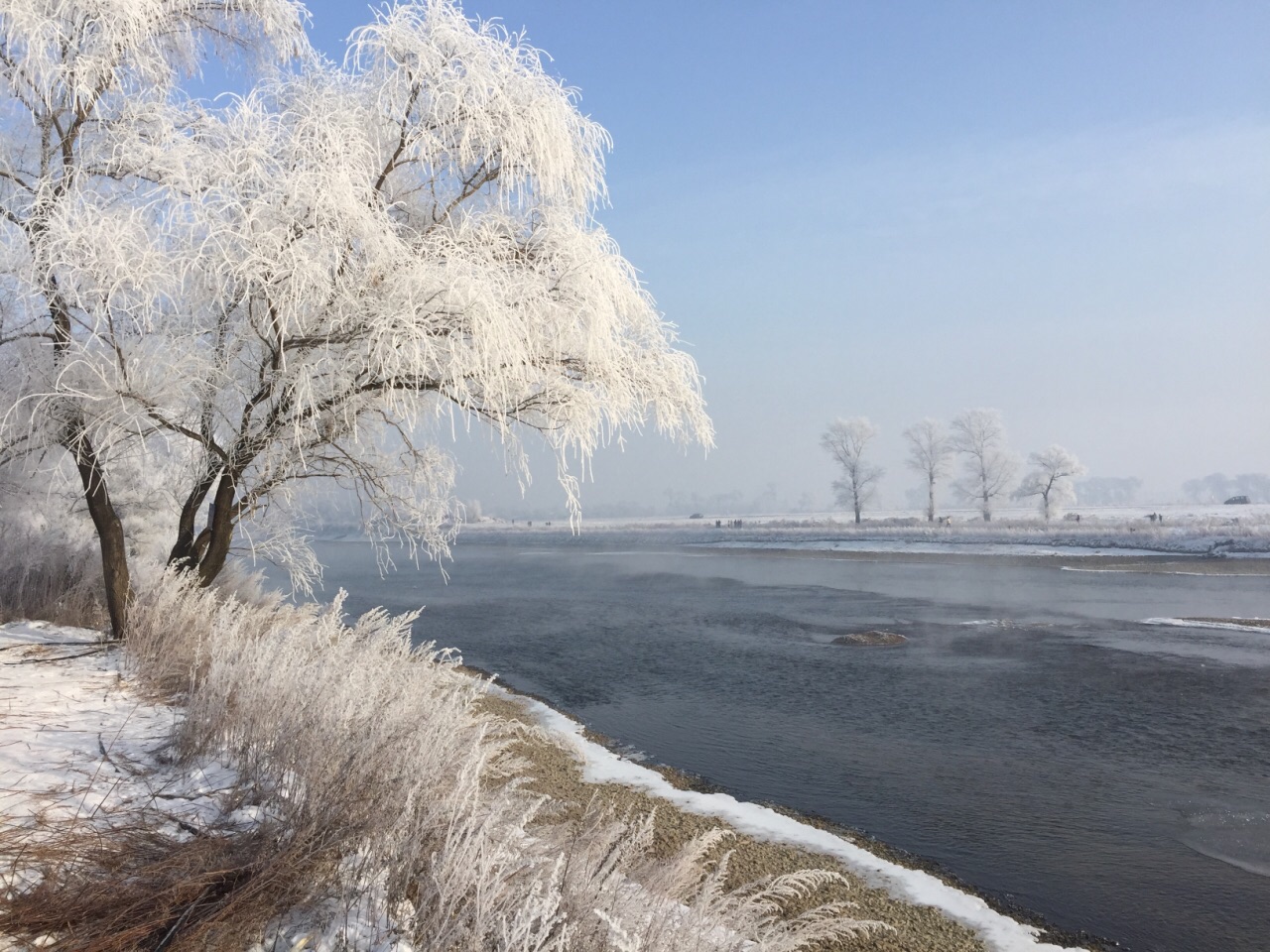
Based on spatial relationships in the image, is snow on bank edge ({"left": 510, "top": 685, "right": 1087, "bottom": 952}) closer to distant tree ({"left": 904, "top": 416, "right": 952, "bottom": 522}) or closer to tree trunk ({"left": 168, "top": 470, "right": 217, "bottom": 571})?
tree trunk ({"left": 168, "top": 470, "right": 217, "bottom": 571})

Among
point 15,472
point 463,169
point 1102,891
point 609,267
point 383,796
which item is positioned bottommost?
point 1102,891

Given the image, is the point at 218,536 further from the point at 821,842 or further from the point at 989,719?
the point at 989,719

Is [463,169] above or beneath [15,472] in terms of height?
above

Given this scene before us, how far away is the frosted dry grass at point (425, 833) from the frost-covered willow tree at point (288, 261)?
2629 mm

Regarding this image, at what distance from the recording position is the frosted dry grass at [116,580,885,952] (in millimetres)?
2877

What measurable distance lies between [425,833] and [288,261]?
4.70 m

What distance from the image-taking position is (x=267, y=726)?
14.3 ft

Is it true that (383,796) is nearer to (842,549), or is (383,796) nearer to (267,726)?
(267,726)

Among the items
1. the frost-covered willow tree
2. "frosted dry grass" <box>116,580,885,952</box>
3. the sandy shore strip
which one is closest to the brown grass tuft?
"frosted dry grass" <box>116,580,885,952</box>

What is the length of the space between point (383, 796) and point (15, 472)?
382 inches

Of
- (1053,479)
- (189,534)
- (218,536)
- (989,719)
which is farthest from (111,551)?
(1053,479)

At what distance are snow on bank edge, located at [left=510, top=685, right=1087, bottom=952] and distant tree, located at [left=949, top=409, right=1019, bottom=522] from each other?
6127cm

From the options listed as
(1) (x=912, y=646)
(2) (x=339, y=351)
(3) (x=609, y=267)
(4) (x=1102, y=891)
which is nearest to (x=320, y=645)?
(2) (x=339, y=351)

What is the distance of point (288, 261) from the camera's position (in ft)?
20.6
